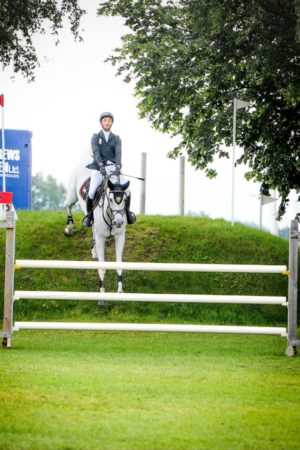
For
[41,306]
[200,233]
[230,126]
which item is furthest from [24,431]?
[230,126]

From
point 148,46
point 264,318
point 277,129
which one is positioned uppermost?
point 148,46

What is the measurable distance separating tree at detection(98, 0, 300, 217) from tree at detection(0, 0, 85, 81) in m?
2.03

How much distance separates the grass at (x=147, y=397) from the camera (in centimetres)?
815

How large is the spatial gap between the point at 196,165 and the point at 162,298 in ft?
48.9

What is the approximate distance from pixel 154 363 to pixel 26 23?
14.5 m

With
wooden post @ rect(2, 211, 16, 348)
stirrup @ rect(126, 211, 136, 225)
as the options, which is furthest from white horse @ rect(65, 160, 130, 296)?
wooden post @ rect(2, 211, 16, 348)

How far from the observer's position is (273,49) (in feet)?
79.9

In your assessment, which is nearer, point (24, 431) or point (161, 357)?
point (24, 431)

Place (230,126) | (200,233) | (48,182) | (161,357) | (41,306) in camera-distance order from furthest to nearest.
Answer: (48,182) → (230,126) → (200,233) → (41,306) → (161,357)

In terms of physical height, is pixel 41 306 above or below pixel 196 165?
below

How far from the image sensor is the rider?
1920cm

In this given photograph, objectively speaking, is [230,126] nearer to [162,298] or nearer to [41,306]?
[41,306]

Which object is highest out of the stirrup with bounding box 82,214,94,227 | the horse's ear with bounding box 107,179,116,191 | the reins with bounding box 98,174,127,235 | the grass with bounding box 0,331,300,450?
the horse's ear with bounding box 107,179,116,191

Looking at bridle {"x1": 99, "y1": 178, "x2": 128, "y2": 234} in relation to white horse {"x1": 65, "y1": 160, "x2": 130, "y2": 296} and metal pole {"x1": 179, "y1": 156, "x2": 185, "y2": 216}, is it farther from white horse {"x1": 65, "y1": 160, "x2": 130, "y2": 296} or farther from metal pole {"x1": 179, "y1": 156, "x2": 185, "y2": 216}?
metal pole {"x1": 179, "y1": 156, "x2": 185, "y2": 216}
